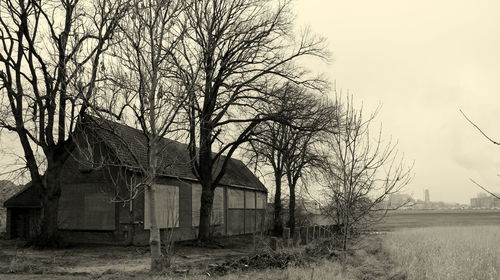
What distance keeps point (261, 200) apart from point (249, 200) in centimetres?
398

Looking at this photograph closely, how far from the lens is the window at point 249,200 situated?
42.3m

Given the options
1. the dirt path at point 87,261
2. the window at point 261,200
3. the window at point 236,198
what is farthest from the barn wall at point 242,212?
the dirt path at point 87,261

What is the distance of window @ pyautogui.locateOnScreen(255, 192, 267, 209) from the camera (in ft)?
150

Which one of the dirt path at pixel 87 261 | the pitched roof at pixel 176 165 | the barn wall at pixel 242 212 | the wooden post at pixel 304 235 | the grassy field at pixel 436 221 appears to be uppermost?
the pitched roof at pixel 176 165

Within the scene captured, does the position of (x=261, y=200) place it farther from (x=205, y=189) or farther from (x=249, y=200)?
(x=205, y=189)

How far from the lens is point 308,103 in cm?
A: 2570

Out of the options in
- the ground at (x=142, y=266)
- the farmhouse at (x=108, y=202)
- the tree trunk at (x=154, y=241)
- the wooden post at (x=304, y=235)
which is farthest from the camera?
the wooden post at (x=304, y=235)

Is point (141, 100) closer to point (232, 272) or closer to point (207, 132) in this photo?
point (232, 272)

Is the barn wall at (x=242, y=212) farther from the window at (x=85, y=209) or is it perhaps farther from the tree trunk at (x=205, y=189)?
the window at (x=85, y=209)

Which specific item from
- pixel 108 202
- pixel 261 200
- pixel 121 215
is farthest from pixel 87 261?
pixel 261 200

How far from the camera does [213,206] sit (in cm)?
3525

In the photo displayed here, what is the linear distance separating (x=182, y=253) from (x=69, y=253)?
476 centimetres

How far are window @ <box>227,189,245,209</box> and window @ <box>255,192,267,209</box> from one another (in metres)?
4.28

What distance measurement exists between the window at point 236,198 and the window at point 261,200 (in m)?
4.28
